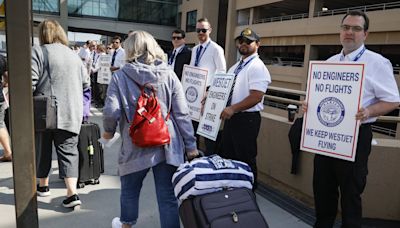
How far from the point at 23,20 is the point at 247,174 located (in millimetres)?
1684

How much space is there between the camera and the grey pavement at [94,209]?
3498mm

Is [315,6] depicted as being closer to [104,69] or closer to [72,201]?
[104,69]

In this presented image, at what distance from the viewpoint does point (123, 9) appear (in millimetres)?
43906

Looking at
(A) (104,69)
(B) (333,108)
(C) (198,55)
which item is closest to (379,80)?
(B) (333,108)

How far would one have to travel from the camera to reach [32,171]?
7.31 ft

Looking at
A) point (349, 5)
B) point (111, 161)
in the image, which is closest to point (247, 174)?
point (111, 161)

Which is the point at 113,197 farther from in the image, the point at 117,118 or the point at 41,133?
the point at 117,118

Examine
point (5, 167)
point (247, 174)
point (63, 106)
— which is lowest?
point (5, 167)

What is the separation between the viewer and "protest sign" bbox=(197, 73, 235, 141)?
12.3ft

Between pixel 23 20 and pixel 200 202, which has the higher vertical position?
pixel 23 20

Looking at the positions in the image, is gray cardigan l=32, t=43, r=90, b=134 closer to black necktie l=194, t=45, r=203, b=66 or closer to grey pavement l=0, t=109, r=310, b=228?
grey pavement l=0, t=109, r=310, b=228

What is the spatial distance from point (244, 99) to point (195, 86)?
114 cm

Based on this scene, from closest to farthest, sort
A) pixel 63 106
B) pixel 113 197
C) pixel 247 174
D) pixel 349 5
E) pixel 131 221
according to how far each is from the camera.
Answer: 1. pixel 247 174
2. pixel 131 221
3. pixel 63 106
4. pixel 113 197
5. pixel 349 5

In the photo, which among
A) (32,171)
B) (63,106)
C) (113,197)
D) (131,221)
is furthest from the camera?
(113,197)
